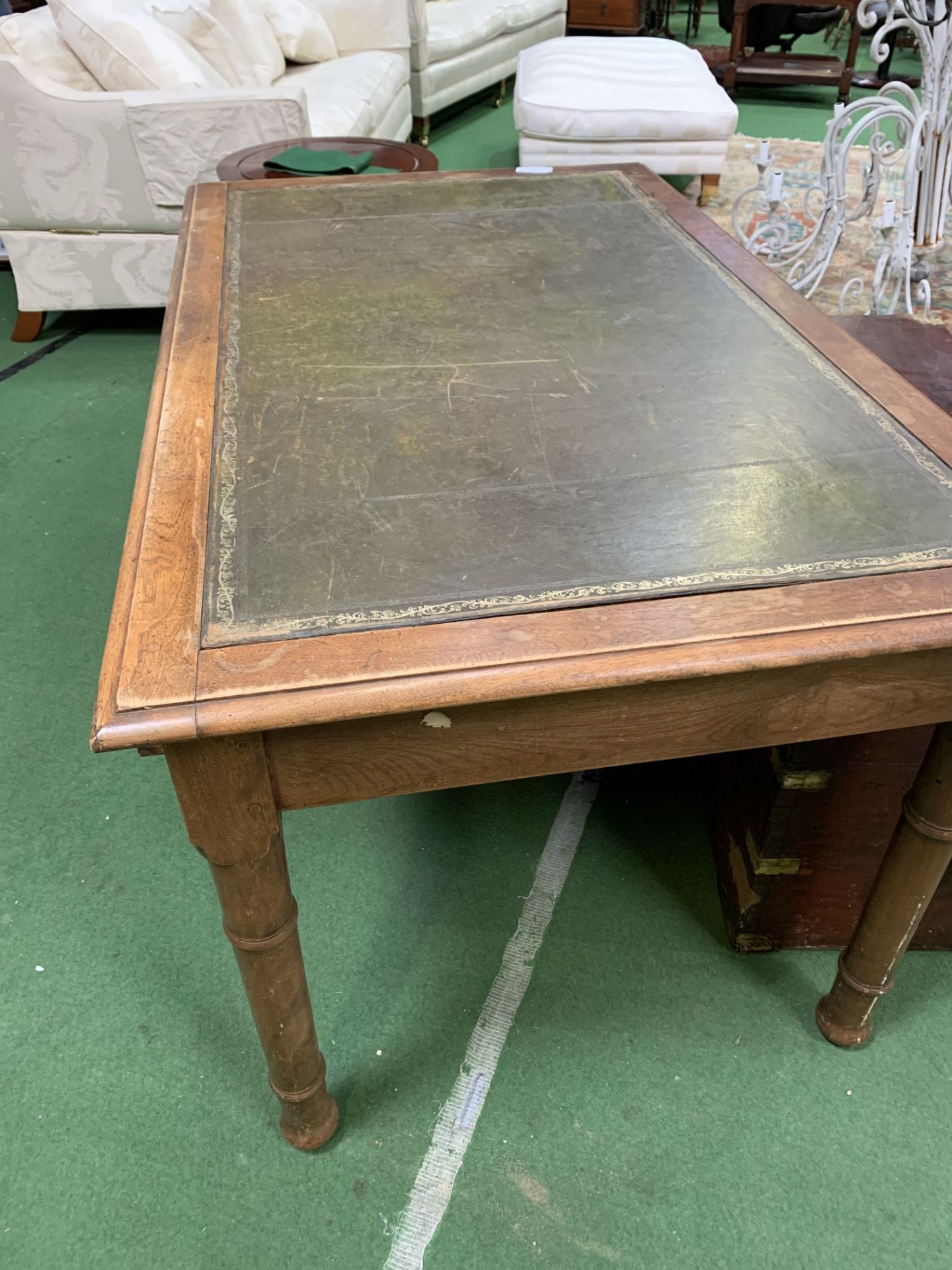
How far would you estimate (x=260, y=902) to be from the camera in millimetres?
746

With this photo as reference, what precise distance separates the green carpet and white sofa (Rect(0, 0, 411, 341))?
1.66 m

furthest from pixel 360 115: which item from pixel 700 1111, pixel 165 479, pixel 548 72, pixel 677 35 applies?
pixel 677 35

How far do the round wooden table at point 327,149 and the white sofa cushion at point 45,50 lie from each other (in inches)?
22.7

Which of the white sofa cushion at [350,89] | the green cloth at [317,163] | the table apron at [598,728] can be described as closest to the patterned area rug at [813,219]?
the green cloth at [317,163]

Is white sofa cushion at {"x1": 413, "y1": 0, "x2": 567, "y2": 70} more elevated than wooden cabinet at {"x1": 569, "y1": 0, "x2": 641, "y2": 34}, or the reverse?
white sofa cushion at {"x1": 413, "y1": 0, "x2": 567, "y2": 70}

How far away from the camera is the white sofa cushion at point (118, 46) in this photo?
94.2 inches

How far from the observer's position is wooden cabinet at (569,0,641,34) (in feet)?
17.3

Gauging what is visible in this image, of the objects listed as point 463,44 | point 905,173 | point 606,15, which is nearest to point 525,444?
point 905,173

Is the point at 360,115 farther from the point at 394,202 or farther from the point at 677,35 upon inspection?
the point at 677,35

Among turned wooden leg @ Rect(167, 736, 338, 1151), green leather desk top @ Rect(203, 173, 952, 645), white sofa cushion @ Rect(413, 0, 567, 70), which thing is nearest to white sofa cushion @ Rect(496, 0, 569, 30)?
white sofa cushion @ Rect(413, 0, 567, 70)

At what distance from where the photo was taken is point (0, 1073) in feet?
3.47

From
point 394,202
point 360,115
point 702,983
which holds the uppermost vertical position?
point 394,202

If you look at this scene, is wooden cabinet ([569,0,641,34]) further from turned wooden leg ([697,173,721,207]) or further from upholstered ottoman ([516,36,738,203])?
turned wooden leg ([697,173,721,207])

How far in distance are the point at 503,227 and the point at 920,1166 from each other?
1424 mm
